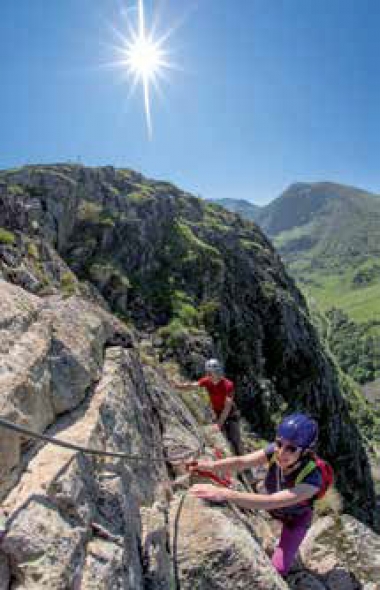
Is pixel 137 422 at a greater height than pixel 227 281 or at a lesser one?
lesser

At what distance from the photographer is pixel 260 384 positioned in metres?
51.7

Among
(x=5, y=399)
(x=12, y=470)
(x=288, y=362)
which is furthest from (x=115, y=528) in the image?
(x=288, y=362)

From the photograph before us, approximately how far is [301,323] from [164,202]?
34261 mm

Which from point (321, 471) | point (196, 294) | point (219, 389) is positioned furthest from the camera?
point (196, 294)

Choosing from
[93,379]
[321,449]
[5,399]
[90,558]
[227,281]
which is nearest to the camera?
[90,558]

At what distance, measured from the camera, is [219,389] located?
1405cm

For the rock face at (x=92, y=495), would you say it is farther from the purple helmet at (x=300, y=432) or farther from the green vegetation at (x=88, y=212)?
the green vegetation at (x=88, y=212)

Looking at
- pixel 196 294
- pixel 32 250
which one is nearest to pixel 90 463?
pixel 32 250

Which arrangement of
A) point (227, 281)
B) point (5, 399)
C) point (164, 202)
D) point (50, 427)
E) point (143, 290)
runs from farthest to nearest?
point (164, 202)
point (227, 281)
point (143, 290)
point (50, 427)
point (5, 399)

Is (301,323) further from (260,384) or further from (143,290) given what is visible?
(143,290)

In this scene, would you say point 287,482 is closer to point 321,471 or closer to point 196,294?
point 321,471

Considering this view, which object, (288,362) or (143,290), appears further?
(288,362)

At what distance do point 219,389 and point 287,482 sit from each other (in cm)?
682

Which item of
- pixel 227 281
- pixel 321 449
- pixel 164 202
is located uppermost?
pixel 164 202
